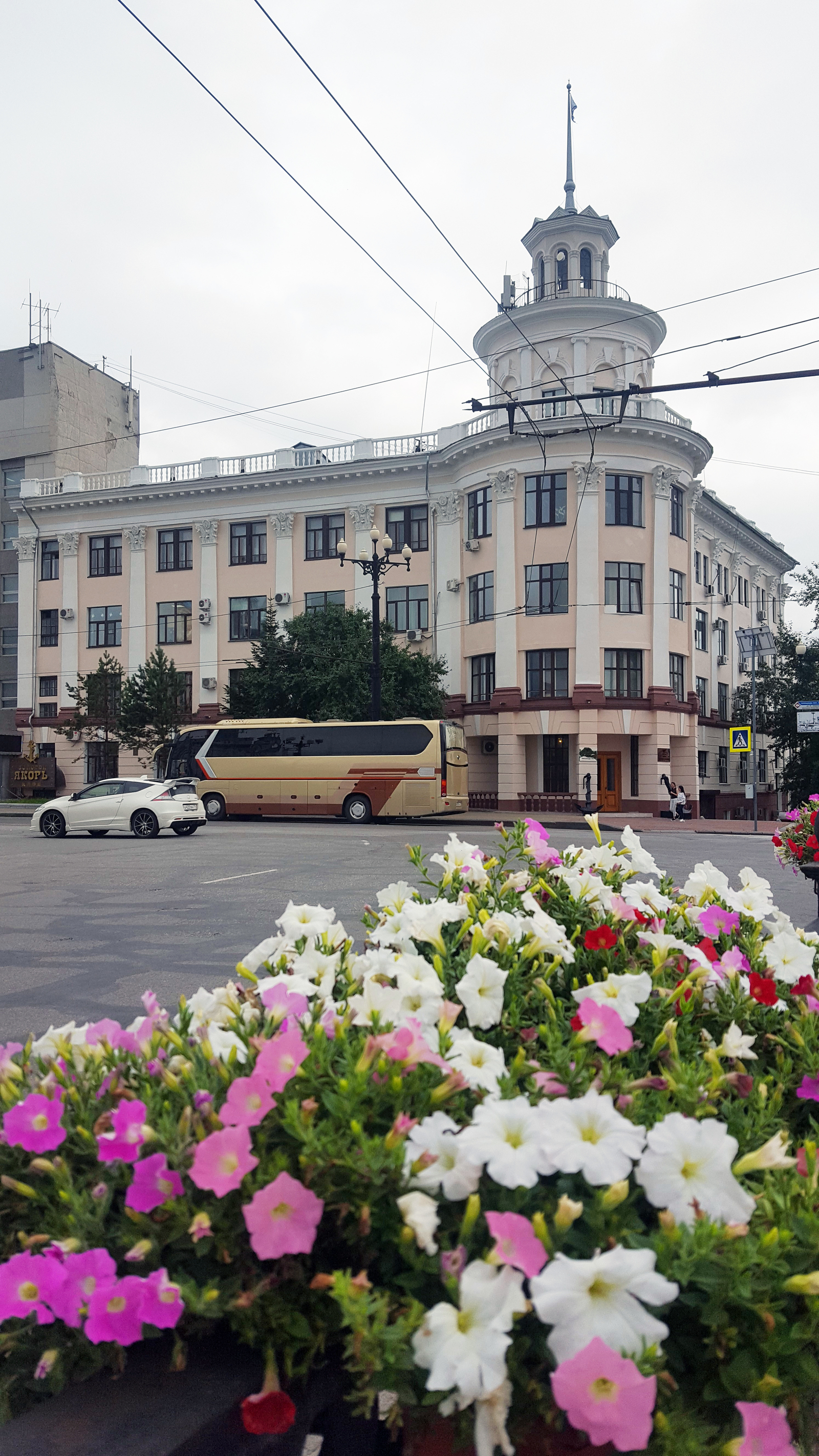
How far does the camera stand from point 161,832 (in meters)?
24.7

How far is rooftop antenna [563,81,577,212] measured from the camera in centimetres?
3856

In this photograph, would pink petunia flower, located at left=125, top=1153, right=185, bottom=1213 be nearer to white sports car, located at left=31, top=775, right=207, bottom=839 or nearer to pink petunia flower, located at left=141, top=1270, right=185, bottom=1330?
pink petunia flower, located at left=141, top=1270, right=185, bottom=1330

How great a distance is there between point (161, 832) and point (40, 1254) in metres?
23.8

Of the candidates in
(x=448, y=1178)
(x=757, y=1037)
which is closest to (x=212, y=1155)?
(x=448, y=1178)

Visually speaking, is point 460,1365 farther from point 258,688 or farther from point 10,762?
point 10,762

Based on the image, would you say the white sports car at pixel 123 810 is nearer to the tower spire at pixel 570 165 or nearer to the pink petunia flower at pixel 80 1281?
the pink petunia flower at pixel 80 1281

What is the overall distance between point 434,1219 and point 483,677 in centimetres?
3824

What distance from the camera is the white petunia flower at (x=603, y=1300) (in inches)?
49.8

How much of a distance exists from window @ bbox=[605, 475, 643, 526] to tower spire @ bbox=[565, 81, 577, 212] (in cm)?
1171

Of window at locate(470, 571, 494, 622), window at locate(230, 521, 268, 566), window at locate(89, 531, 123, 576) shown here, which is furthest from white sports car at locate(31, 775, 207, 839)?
window at locate(89, 531, 123, 576)

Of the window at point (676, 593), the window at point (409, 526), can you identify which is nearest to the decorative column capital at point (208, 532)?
the window at point (409, 526)

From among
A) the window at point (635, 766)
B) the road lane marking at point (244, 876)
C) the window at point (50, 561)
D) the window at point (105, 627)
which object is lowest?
the road lane marking at point (244, 876)

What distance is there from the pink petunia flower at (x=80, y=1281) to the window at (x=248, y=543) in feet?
143

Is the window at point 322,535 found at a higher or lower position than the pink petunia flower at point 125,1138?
higher
